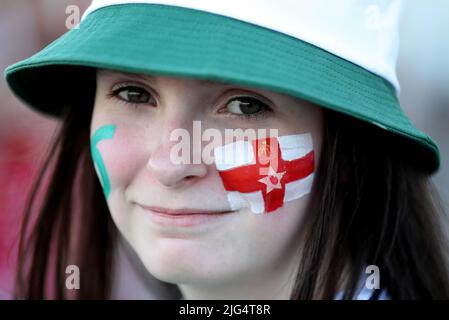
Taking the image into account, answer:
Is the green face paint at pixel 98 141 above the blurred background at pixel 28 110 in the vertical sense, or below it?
below

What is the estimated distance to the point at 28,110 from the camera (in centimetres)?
271

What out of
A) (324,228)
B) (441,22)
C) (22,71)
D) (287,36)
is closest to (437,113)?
(441,22)

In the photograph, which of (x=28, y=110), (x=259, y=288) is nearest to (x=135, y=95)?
(x=259, y=288)

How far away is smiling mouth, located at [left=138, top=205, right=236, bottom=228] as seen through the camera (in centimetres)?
121

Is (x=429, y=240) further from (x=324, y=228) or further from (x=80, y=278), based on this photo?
(x=80, y=278)

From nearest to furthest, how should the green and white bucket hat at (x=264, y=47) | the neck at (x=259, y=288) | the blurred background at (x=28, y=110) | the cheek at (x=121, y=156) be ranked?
the green and white bucket hat at (x=264, y=47) → the cheek at (x=121, y=156) → the neck at (x=259, y=288) → the blurred background at (x=28, y=110)

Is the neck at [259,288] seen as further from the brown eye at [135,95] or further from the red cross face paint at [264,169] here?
the brown eye at [135,95]

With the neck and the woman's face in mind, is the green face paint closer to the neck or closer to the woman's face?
the woman's face

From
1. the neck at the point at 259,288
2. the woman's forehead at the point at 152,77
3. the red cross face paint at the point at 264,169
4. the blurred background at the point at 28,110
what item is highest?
the blurred background at the point at 28,110

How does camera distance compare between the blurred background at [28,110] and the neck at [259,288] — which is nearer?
the neck at [259,288]

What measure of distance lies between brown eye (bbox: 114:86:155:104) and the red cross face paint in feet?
0.75

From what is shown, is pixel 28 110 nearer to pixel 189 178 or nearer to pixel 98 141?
pixel 98 141

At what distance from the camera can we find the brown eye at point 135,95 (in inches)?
50.3

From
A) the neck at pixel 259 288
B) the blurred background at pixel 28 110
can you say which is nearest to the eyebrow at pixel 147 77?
the neck at pixel 259 288
